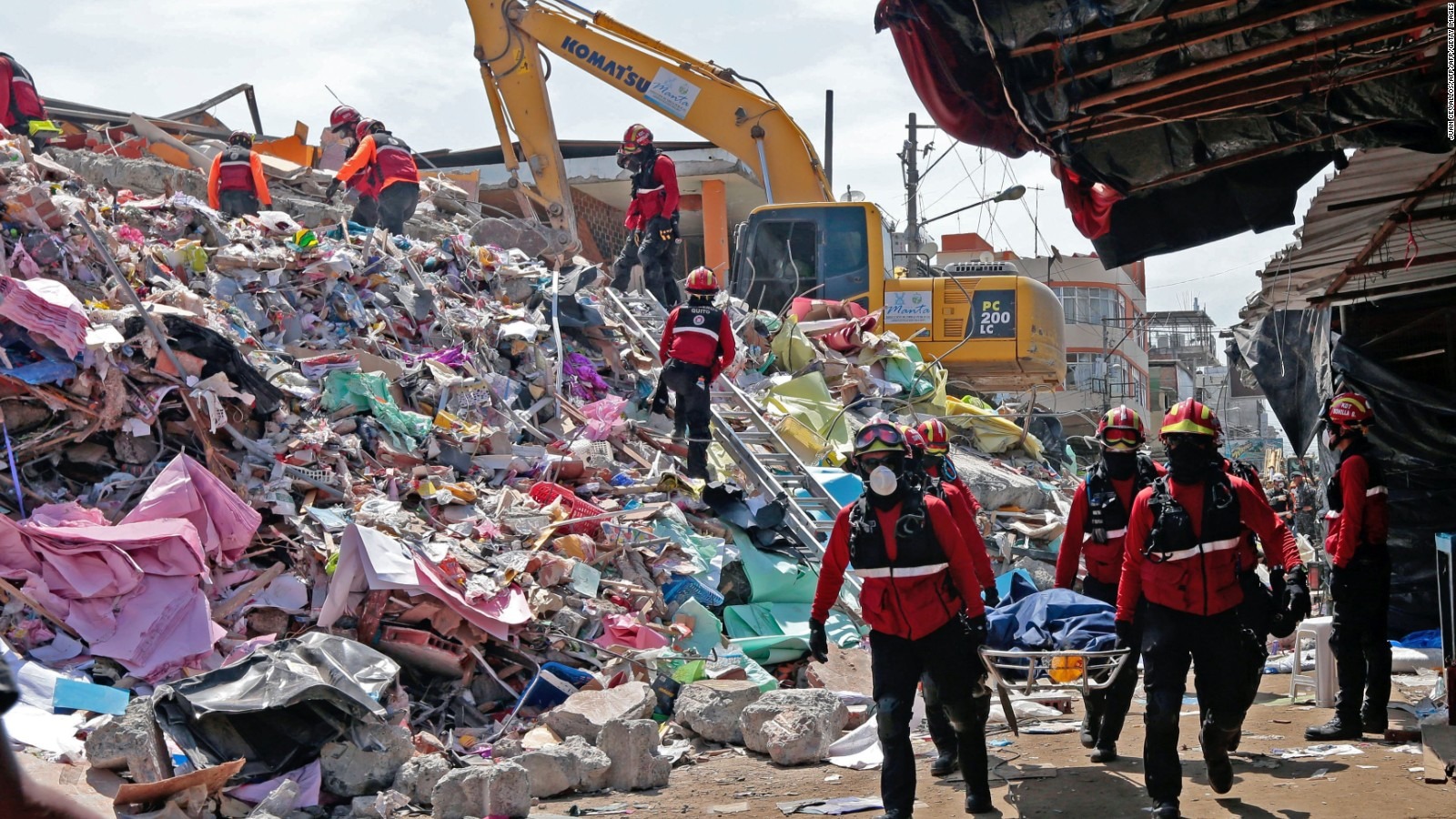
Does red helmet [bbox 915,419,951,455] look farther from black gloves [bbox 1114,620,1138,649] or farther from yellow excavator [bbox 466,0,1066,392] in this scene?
yellow excavator [bbox 466,0,1066,392]

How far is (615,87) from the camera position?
17219 mm

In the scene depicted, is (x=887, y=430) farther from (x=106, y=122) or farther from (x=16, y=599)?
(x=106, y=122)

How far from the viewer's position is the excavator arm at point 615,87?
1694 centimetres

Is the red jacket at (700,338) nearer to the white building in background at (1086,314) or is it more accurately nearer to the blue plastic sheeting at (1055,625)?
the blue plastic sheeting at (1055,625)

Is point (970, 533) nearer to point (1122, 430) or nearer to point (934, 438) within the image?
point (1122, 430)

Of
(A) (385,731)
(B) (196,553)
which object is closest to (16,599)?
(B) (196,553)

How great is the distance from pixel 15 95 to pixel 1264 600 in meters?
12.9

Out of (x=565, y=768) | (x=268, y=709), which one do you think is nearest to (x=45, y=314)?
(x=268, y=709)

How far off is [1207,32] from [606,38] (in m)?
13.1

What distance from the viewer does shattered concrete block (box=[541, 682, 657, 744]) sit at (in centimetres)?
703

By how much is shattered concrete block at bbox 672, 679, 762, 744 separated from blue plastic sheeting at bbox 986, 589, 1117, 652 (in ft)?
5.04

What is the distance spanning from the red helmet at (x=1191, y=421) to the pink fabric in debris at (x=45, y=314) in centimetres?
623

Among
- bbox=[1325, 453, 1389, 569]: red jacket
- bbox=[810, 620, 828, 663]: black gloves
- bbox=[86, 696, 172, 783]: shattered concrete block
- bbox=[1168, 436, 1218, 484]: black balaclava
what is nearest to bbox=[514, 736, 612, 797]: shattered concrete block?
bbox=[810, 620, 828, 663]: black gloves

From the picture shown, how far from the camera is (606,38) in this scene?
17.1 m
